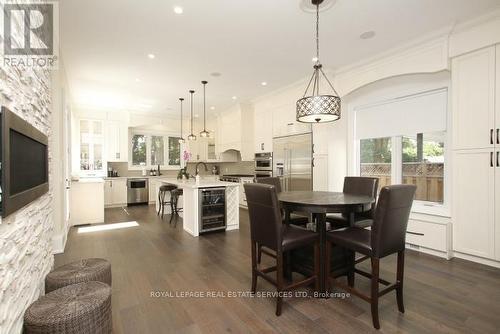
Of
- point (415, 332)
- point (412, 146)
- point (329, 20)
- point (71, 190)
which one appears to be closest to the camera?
point (415, 332)

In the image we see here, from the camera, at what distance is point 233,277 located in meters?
2.57

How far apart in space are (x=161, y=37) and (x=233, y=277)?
299 cm

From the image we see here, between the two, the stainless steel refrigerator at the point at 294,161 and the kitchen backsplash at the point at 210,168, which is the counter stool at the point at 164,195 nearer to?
the stainless steel refrigerator at the point at 294,161

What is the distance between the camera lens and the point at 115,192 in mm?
6930

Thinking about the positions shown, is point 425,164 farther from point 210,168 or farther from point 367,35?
point 210,168

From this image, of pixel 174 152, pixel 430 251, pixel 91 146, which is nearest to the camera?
pixel 430 251

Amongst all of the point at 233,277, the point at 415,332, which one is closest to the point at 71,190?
the point at 233,277

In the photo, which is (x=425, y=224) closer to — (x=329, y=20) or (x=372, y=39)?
(x=372, y=39)

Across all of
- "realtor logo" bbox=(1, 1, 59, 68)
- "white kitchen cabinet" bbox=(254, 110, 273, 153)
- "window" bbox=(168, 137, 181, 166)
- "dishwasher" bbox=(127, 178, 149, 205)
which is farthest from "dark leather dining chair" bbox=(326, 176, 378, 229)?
"window" bbox=(168, 137, 181, 166)

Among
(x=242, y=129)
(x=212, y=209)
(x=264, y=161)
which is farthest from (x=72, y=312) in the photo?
(x=242, y=129)

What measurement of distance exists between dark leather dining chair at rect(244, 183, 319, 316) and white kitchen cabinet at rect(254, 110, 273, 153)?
3.74 m

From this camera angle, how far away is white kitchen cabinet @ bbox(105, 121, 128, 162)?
6.96 meters

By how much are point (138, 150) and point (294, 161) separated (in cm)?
526

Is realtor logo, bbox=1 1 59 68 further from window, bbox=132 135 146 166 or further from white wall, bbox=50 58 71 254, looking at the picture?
window, bbox=132 135 146 166
